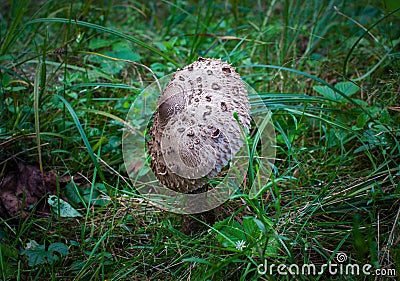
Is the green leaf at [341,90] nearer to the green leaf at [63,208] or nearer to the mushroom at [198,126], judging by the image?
the mushroom at [198,126]

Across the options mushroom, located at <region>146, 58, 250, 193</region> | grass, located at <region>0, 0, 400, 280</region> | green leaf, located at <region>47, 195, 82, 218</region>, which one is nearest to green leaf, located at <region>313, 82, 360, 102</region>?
grass, located at <region>0, 0, 400, 280</region>

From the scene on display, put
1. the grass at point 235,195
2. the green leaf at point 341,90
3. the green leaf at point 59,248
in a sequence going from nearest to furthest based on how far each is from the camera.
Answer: the grass at point 235,195, the green leaf at point 59,248, the green leaf at point 341,90

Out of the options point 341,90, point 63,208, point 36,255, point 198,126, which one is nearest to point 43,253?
point 36,255

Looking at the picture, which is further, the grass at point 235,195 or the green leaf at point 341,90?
the green leaf at point 341,90

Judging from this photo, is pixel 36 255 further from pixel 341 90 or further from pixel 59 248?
pixel 341 90

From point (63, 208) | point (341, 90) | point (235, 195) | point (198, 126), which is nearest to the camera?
point (198, 126)

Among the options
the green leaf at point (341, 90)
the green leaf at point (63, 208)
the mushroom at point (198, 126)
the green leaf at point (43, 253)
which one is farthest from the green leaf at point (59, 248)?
the green leaf at point (341, 90)

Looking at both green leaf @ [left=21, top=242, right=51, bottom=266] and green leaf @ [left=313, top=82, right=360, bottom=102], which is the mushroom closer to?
green leaf @ [left=21, top=242, right=51, bottom=266]

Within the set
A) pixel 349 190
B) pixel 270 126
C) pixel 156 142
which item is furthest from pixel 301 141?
pixel 156 142

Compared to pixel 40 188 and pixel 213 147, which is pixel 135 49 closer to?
pixel 40 188
